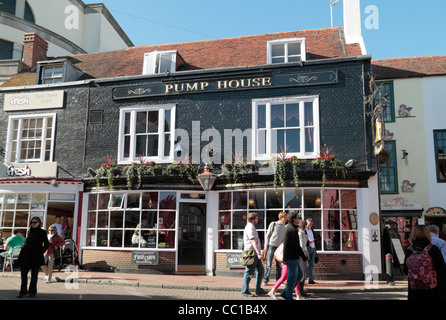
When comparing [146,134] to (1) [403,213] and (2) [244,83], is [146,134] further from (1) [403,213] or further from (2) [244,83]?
(1) [403,213]

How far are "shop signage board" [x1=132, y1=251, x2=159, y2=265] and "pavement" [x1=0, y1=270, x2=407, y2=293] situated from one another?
1.72ft

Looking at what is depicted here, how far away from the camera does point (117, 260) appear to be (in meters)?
14.0

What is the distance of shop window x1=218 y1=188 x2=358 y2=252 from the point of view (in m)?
12.8

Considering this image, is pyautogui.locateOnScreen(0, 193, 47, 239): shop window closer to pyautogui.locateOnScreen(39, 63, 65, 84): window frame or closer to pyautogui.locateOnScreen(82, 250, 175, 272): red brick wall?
pyautogui.locateOnScreen(82, 250, 175, 272): red brick wall

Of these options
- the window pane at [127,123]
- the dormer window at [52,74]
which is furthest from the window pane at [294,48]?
the dormer window at [52,74]

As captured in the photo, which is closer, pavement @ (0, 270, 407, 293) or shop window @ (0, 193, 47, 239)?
pavement @ (0, 270, 407, 293)

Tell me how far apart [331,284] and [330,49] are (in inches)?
347

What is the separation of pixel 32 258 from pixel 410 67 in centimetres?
1889

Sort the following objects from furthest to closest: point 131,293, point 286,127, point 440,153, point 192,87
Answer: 1. point 440,153
2. point 192,87
3. point 286,127
4. point 131,293

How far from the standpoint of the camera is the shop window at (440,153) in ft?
63.5

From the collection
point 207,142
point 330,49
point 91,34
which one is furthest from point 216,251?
point 91,34

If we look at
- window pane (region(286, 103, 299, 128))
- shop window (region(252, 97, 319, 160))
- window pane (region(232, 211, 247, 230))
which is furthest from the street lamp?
window pane (region(286, 103, 299, 128))

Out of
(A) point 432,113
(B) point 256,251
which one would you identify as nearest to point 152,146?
(B) point 256,251

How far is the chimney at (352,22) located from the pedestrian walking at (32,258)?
12851mm
